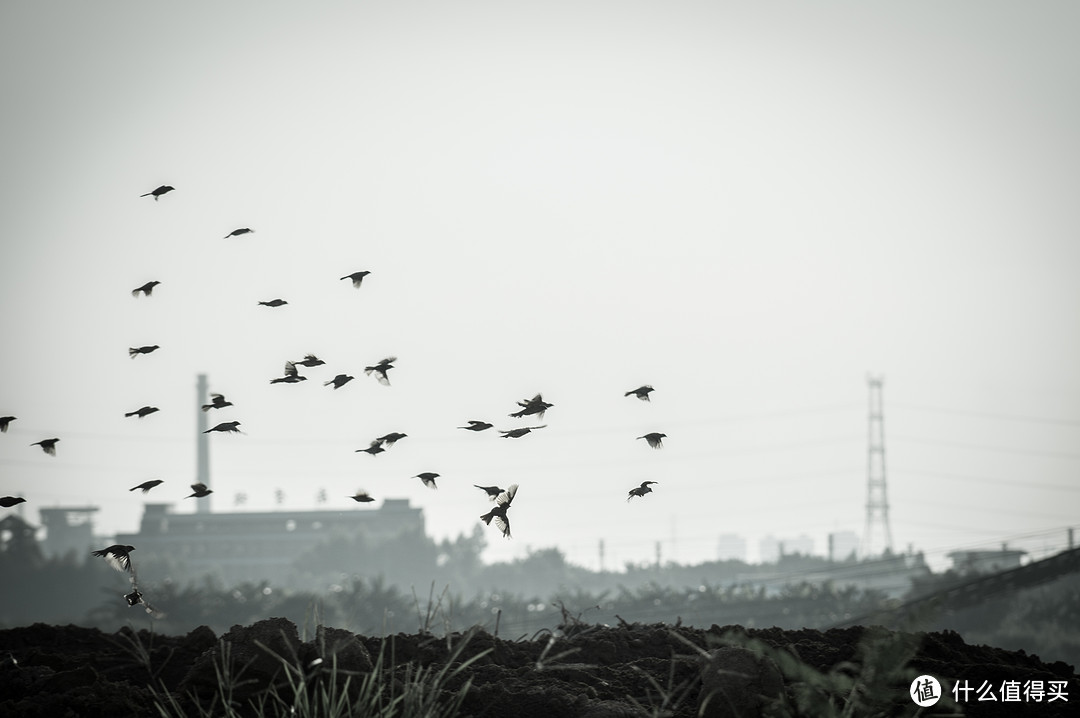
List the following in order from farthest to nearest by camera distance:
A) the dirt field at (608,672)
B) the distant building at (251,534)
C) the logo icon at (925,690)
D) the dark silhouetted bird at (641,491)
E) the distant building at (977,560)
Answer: the distant building at (251,534)
the distant building at (977,560)
the dark silhouetted bird at (641,491)
the logo icon at (925,690)
the dirt field at (608,672)

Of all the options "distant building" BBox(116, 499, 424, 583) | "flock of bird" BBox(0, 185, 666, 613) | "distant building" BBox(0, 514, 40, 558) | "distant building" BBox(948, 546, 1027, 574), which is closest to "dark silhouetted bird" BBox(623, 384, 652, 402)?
"flock of bird" BBox(0, 185, 666, 613)

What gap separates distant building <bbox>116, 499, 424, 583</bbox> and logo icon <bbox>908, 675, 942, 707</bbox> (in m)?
134

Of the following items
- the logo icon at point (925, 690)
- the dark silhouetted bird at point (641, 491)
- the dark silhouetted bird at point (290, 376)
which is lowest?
the logo icon at point (925, 690)

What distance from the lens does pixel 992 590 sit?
124 feet

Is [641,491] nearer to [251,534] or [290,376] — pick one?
[290,376]

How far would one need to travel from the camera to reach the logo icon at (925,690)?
7578 mm

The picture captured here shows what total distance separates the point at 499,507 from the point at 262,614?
226 feet

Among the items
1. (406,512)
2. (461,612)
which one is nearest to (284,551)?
(406,512)

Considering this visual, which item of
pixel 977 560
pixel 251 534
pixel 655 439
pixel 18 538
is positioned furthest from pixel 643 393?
pixel 251 534

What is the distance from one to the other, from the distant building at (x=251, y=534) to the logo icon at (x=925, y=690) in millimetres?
133637

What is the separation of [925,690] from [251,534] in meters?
146

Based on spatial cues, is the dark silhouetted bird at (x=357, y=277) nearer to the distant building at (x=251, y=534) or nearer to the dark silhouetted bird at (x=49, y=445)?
the dark silhouetted bird at (x=49, y=445)

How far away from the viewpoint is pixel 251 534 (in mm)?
146750

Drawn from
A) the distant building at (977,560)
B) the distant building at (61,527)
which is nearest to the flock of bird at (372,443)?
A: the distant building at (977,560)
